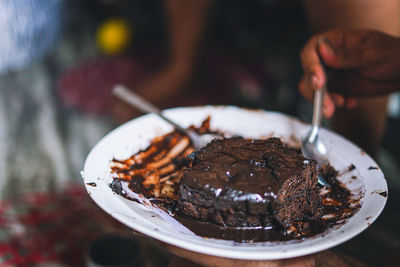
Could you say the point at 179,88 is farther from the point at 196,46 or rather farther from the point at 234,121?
the point at 234,121

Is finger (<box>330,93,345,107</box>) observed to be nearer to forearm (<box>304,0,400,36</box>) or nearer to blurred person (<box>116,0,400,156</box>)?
blurred person (<box>116,0,400,156</box>)

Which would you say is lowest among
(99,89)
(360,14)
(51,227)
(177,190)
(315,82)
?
(51,227)

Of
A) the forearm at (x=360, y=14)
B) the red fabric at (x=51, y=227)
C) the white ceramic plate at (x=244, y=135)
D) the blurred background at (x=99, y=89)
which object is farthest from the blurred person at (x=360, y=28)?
the red fabric at (x=51, y=227)

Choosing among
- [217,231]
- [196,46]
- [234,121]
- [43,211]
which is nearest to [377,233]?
[234,121]

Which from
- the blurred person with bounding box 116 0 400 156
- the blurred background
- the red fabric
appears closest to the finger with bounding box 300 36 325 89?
the blurred person with bounding box 116 0 400 156

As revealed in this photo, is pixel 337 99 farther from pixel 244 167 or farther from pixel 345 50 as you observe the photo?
pixel 244 167

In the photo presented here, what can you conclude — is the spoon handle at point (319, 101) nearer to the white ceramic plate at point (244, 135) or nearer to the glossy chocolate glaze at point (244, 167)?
the white ceramic plate at point (244, 135)

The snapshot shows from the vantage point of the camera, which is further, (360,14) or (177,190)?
(360,14)

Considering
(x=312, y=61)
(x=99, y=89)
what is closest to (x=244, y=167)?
(x=312, y=61)
